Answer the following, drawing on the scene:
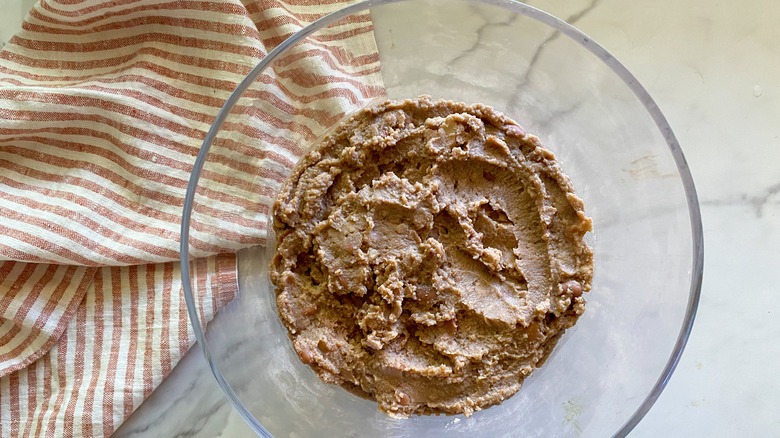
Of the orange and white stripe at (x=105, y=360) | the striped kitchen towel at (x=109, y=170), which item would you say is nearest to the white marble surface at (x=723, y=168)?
the orange and white stripe at (x=105, y=360)

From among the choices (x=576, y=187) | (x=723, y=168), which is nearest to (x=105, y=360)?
(x=576, y=187)

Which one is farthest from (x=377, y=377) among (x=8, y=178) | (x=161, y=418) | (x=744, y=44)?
(x=744, y=44)

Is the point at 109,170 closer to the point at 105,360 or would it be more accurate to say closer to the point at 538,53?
the point at 105,360

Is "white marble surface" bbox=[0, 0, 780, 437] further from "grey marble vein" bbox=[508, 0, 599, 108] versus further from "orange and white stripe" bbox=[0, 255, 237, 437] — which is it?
"orange and white stripe" bbox=[0, 255, 237, 437]

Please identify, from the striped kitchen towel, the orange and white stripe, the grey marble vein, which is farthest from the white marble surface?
the striped kitchen towel

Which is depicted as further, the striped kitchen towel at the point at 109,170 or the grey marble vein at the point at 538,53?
the striped kitchen towel at the point at 109,170

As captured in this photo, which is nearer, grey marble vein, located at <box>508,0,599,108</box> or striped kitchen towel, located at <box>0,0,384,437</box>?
grey marble vein, located at <box>508,0,599,108</box>

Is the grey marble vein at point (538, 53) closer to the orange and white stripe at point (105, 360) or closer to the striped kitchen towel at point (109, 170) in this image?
the striped kitchen towel at point (109, 170)
